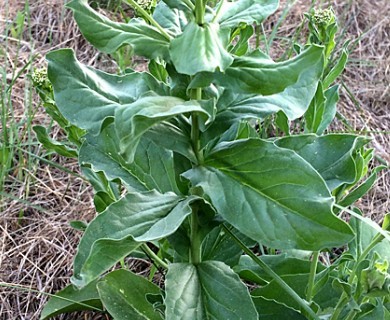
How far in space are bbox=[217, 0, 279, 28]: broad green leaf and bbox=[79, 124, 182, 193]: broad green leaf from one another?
398 mm

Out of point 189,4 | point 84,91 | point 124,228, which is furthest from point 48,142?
point 189,4

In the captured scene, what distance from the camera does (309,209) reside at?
49.1 inches

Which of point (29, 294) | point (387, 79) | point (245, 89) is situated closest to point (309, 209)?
point (245, 89)

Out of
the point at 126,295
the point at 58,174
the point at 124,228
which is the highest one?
the point at 124,228

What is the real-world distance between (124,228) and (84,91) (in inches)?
11.4

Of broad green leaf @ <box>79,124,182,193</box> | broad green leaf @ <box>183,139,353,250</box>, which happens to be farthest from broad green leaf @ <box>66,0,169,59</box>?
broad green leaf @ <box>79,124,182,193</box>

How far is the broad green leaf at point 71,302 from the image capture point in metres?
1.92

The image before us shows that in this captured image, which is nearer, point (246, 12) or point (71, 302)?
point (246, 12)

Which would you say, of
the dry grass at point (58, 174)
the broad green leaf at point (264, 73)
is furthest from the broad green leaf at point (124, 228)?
the dry grass at point (58, 174)

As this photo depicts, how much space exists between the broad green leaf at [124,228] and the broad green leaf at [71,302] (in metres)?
0.62

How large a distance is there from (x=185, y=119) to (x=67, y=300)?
2.47 feet

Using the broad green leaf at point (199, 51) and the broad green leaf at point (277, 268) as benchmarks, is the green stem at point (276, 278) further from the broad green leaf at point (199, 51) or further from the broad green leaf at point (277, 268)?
the broad green leaf at point (199, 51)

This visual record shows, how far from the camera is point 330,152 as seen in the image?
144 cm

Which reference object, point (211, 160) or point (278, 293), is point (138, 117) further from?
point (278, 293)
